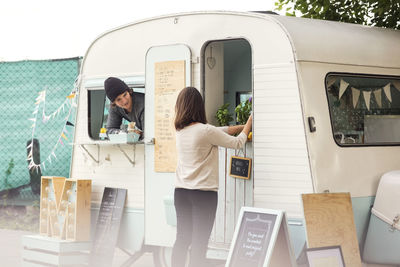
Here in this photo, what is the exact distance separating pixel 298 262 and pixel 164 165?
1749 millimetres

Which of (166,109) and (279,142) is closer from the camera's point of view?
(279,142)

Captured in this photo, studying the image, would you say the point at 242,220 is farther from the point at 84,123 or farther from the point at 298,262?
the point at 84,123

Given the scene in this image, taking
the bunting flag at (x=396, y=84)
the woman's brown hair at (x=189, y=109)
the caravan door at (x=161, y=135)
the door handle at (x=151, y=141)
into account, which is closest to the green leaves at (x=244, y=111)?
the caravan door at (x=161, y=135)

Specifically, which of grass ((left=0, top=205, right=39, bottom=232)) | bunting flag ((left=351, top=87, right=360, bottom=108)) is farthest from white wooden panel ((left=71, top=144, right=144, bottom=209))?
grass ((left=0, top=205, right=39, bottom=232))

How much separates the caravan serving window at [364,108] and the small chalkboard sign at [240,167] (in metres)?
0.82

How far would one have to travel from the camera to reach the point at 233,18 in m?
6.98

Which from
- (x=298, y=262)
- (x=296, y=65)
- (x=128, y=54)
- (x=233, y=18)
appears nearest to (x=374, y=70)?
(x=296, y=65)

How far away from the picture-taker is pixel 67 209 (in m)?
7.99

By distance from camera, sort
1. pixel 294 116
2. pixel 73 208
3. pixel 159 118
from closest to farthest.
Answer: pixel 294 116 < pixel 159 118 < pixel 73 208

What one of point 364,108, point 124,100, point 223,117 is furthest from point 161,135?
point 364,108

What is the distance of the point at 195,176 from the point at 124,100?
168cm

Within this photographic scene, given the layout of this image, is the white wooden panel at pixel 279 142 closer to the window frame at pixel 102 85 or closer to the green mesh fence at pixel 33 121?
the window frame at pixel 102 85

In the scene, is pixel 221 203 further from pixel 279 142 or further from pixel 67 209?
pixel 67 209

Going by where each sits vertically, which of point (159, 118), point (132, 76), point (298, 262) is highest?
point (132, 76)
